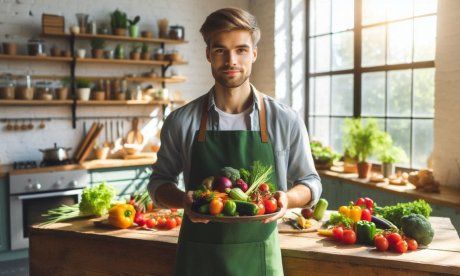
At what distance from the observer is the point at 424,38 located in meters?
4.82

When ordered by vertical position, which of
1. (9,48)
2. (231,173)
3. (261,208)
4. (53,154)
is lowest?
(53,154)

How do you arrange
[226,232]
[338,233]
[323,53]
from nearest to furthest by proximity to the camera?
[226,232] < [338,233] < [323,53]

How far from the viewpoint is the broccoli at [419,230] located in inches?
98.7

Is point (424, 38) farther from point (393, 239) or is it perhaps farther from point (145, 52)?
point (145, 52)

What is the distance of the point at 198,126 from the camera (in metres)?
2.00

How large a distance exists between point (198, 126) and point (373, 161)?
3995 mm

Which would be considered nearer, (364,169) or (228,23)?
(228,23)

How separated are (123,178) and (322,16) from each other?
3.33m

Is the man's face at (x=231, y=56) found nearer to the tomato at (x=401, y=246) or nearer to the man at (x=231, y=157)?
the man at (x=231, y=157)

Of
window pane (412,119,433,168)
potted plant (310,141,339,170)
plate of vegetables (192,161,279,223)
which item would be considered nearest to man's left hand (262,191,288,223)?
plate of vegetables (192,161,279,223)

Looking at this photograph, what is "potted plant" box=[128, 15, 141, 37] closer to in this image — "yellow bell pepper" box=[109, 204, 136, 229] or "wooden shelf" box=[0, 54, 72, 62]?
"wooden shelf" box=[0, 54, 72, 62]

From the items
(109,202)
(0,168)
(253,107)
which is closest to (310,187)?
(253,107)

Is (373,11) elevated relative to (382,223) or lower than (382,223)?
elevated

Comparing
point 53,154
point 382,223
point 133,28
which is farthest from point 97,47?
point 382,223
